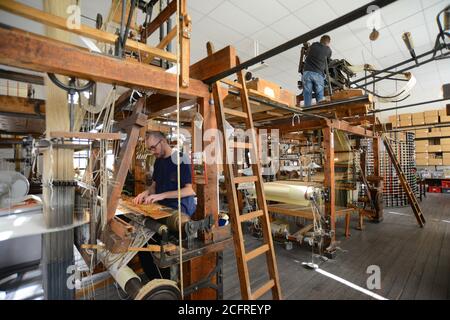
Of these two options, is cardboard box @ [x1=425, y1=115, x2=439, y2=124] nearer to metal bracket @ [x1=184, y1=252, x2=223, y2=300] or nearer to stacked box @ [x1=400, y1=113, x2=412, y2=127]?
stacked box @ [x1=400, y1=113, x2=412, y2=127]

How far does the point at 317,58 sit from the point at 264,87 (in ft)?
5.49

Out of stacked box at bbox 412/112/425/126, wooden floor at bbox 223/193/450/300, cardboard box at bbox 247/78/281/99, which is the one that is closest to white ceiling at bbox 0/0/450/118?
cardboard box at bbox 247/78/281/99

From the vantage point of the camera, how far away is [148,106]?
2287 mm

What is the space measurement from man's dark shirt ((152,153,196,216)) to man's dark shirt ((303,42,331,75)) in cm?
277

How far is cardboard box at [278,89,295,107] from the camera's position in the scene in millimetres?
2894

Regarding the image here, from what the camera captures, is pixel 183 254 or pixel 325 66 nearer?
pixel 183 254

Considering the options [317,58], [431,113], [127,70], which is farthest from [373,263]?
[431,113]

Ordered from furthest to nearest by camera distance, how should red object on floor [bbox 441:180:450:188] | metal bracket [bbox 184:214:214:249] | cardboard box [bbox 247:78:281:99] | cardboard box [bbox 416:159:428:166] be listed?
cardboard box [bbox 416:159:428:166] < red object on floor [bbox 441:180:450:188] < cardboard box [bbox 247:78:281:99] < metal bracket [bbox 184:214:214:249]

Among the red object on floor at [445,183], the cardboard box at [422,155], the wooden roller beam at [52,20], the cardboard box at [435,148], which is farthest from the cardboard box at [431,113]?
the wooden roller beam at [52,20]

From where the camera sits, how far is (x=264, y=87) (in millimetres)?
2570

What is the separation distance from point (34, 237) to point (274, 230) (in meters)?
3.92

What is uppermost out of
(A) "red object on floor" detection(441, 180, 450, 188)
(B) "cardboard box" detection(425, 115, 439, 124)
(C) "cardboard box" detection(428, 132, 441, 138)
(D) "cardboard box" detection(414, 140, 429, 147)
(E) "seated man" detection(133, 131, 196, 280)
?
(B) "cardboard box" detection(425, 115, 439, 124)
